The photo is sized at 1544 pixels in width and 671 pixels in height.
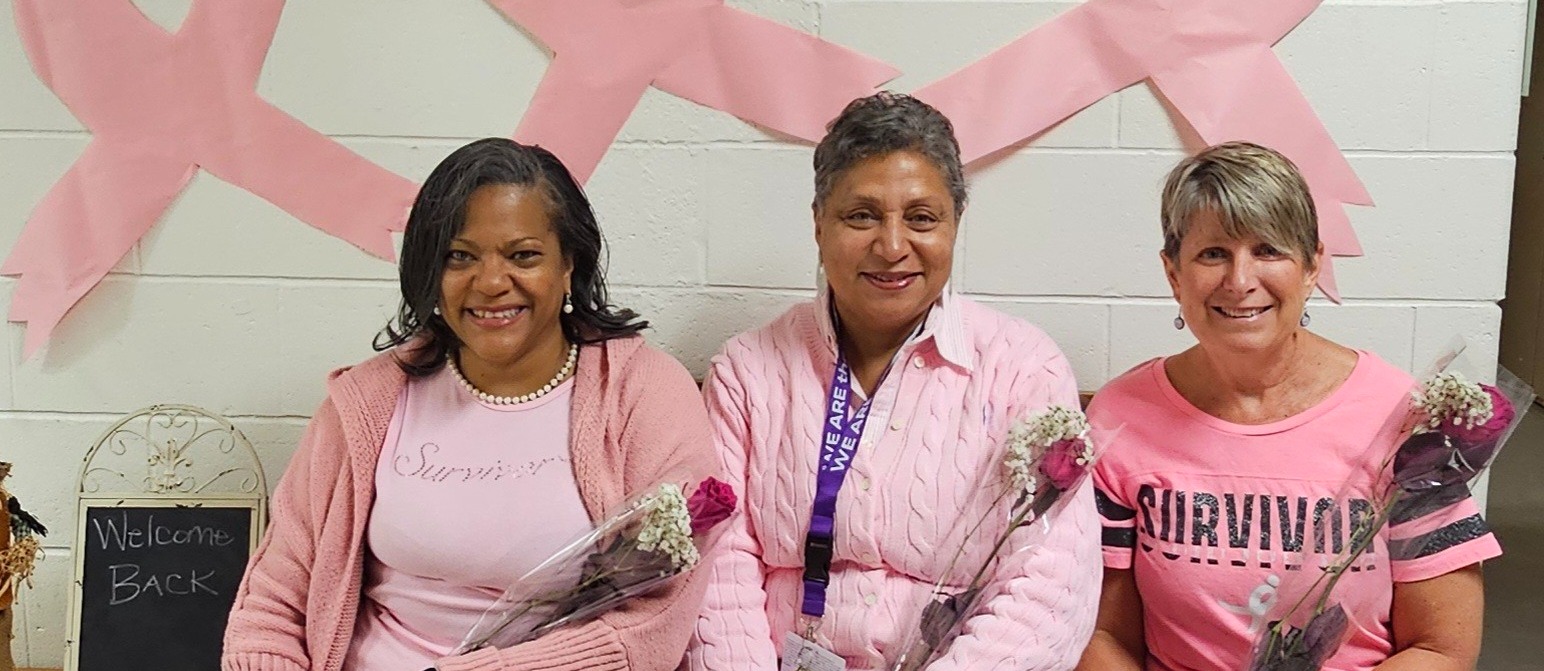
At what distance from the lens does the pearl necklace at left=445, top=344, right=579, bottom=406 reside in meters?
1.61

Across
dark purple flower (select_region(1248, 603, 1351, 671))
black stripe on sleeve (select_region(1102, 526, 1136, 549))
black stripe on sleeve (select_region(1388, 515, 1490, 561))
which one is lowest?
dark purple flower (select_region(1248, 603, 1351, 671))

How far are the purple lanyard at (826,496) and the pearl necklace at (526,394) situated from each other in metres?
0.37

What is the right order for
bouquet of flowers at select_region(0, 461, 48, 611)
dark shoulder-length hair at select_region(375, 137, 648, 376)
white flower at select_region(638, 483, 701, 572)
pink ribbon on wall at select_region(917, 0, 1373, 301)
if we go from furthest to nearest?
1. pink ribbon on wall at select_region(917, 0, 1373, 301)
2. bouquet of flowers at select_region(0, 461, 48, 611)
3. dark shoulder-length hair at select_region(375, 137, 648, 376)
4. white flower at select_region(638, 483, 701, 572)

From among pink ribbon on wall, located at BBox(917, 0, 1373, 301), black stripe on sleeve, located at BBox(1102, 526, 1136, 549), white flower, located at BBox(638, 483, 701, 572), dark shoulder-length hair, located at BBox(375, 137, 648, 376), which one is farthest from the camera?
pink ribbon on wall, located at BBox(917, 0, 1373, 301)

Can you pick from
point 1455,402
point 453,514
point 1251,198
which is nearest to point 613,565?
point 453,514

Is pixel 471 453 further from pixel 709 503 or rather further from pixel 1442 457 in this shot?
pixel 1442 457

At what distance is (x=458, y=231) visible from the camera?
4.98ft

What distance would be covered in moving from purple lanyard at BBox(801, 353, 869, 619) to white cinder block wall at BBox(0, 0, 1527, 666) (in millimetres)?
440

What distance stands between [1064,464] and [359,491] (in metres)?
0.93

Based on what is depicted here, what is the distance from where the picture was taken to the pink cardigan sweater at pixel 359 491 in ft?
5.05

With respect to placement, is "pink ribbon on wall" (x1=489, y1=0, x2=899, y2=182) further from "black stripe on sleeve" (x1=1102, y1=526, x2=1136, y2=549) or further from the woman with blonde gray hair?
"black stripe on sleeve" (x1=1102, y1=526, x2=1136, y2=549)

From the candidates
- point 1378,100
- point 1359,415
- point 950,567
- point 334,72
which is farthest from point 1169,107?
point 334,72

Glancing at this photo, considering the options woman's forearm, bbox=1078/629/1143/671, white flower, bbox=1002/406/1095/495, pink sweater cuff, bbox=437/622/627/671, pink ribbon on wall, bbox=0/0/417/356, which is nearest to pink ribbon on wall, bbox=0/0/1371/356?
pink ribbon on wall, bbox=0/0/417/356

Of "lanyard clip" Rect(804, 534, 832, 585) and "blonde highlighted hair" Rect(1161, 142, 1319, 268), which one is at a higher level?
"blonde highlighted hair" Rect(1161, 142, 1319, 268)
